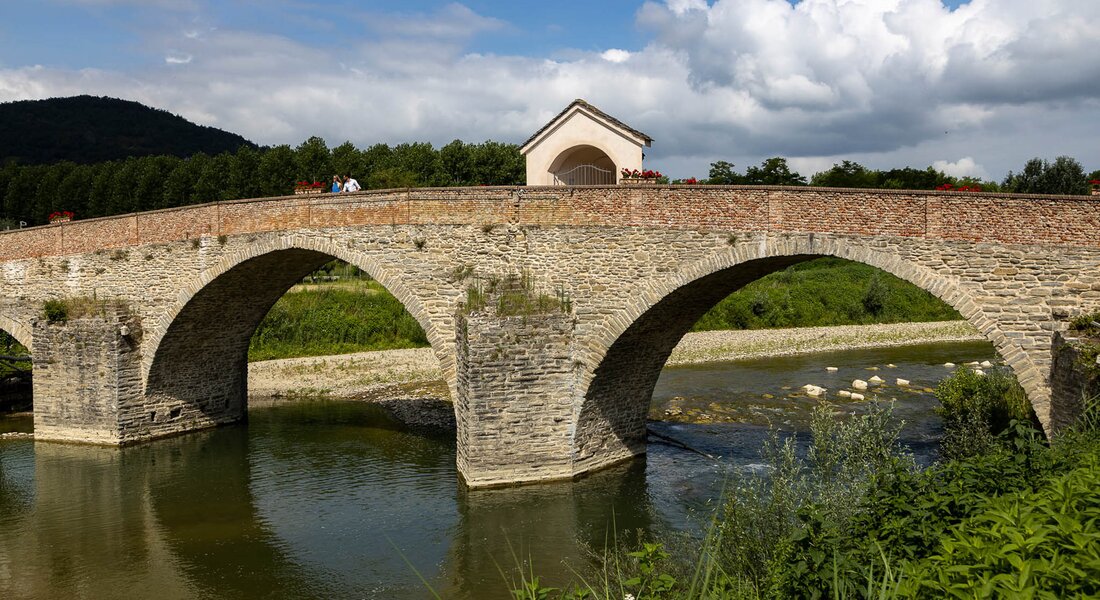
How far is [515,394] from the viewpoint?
13289 millimetres

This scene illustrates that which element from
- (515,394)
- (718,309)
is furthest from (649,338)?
(718,309)

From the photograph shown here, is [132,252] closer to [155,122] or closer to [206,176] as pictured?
[206,176]

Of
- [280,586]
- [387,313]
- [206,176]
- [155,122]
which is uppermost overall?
[155,122]

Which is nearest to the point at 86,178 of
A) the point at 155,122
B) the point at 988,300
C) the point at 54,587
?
the point at 54,587

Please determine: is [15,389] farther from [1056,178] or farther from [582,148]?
[1056,178]

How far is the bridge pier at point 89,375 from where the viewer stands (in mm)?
17469

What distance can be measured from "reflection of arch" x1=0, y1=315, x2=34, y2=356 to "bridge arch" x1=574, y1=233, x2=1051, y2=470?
13.5 m

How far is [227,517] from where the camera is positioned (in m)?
13.4

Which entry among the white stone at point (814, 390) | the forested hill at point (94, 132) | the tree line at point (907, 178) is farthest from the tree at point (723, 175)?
the forested hill at point (94, 132)

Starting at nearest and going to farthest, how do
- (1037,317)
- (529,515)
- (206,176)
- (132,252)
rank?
1. (1037,317)
2. (529,515)
3. (132,252)
4. (206,176)

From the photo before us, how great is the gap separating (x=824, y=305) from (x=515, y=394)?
2644 cm

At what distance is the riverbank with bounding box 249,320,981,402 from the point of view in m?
23.4

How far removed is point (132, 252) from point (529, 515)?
11.1m

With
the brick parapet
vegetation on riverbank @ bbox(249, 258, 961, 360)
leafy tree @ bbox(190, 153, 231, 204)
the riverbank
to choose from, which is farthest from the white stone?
leafy tree @ bbox(190, 153, 231, 204)
